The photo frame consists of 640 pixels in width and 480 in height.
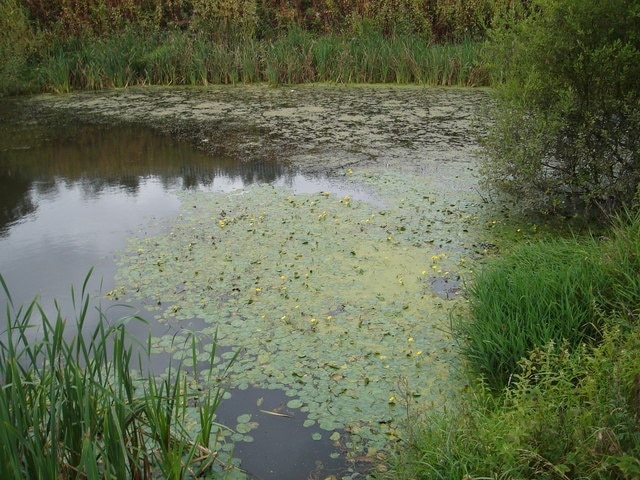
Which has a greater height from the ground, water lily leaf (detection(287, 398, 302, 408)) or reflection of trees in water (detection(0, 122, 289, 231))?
reflection of trees in water (detection(0, 122, 289, 231))

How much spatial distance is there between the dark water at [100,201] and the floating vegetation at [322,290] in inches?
5.6

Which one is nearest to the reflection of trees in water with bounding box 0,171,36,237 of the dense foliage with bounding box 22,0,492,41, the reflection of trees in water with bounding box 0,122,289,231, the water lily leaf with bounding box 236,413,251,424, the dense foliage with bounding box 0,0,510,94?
the reflection of trees in water with bounding box 0,122,289,231

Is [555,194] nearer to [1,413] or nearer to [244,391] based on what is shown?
[244,391]

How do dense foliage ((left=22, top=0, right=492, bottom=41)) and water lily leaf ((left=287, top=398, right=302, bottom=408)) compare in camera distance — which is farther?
dense foliage ((left=22, top=0, right=492, bottom=41))

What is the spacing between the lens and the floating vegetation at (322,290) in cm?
306

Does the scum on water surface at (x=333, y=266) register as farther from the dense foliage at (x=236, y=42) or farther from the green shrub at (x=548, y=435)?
the dense foliage at (x=236, y=42)

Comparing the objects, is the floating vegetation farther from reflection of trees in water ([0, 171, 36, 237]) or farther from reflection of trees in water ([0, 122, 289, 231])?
reflection of trees in water ([0, 171, 36, 237])

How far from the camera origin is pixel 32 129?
834 centimetres

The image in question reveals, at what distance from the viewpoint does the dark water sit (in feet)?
9.23

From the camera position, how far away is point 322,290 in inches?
158

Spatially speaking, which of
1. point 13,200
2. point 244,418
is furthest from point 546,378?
point 13,200

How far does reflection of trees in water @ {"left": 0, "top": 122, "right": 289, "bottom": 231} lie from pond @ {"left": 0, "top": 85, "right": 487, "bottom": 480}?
3 cm

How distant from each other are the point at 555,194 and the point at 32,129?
20.5 ft

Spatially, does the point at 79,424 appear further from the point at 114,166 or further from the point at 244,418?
the point at 114,166
